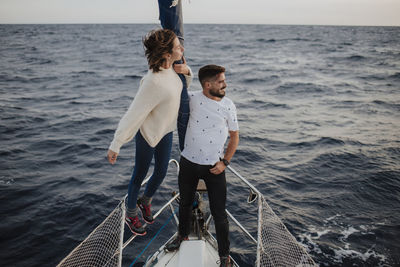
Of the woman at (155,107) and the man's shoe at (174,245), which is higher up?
the woman at (155,107)

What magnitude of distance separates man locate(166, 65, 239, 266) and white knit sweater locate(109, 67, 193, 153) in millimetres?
263

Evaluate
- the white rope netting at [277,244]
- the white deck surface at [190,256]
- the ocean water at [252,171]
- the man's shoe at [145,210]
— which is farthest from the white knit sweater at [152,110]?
the ocean water at [252,171]

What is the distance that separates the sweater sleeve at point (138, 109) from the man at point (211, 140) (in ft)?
1.81

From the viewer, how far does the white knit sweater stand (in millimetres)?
2404

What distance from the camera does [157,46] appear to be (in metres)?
2.39

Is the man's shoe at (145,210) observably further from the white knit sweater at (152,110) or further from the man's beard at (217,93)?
the man's beard at (217,93)

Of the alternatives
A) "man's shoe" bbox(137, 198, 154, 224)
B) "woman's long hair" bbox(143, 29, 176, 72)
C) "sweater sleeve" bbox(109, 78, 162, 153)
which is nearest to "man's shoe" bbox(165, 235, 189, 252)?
"man's shoe" bbox(137, 198, 154, 224)

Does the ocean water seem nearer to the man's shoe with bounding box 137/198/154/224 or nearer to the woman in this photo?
the man's shoe with bounding box 137/198/154/224

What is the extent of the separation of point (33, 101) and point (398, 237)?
18317 millimetres

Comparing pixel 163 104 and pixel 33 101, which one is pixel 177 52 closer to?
pixel 163 104

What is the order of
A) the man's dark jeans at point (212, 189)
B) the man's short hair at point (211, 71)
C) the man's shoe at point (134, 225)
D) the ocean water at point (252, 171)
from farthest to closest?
1. the ocean water at point (252, 171)
2. the man's shoe at point (134, 225)
3. the man's dark jeans at point (212, 189)
4. the man's short hair at point (211, 71)

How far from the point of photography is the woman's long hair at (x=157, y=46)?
7.87ft

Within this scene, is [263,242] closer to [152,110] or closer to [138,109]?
[152,110]

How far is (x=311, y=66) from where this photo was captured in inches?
1293
